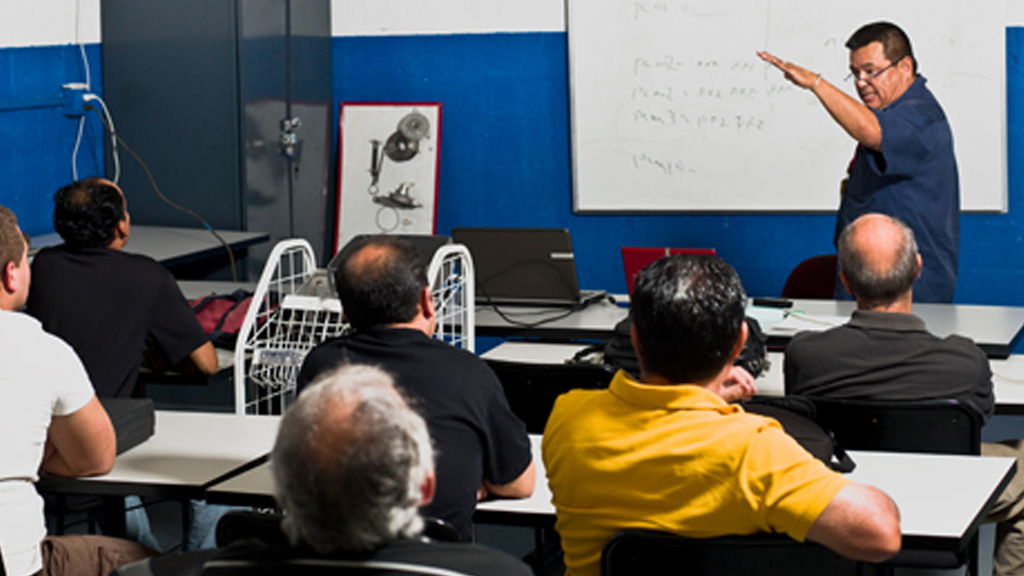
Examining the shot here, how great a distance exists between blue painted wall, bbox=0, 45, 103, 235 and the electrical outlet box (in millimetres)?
28

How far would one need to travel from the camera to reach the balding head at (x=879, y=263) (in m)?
2.65

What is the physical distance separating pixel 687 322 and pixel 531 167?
13.9ft

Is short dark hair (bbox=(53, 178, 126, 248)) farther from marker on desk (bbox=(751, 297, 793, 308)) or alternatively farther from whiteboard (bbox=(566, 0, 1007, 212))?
whiteboard (bbox=(566, 0, 1007, 212))

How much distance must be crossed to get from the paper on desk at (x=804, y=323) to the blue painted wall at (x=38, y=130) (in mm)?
3127

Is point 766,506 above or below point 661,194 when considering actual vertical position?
below

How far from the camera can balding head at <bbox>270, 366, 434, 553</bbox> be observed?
111 centimetres

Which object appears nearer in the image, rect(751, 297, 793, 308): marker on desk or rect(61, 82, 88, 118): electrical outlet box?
rect(751, 297, 793, 308): marker on desk

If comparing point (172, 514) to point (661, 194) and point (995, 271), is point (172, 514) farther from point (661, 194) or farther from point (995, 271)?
point (995, 271)

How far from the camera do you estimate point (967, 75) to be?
5.08 metres

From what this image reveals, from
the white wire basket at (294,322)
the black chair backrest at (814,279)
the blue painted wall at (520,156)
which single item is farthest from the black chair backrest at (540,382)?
the blue painted wall at (520,156)

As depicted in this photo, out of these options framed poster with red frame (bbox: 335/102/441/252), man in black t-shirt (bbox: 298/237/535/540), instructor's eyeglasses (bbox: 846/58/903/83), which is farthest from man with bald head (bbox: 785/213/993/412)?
framed poster with red frame (bbox: 335/102/441/252)

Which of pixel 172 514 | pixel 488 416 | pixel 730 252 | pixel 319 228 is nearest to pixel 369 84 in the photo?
pixel 319 228

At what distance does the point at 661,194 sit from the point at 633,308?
3.99 m

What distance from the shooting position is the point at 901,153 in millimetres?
3881
